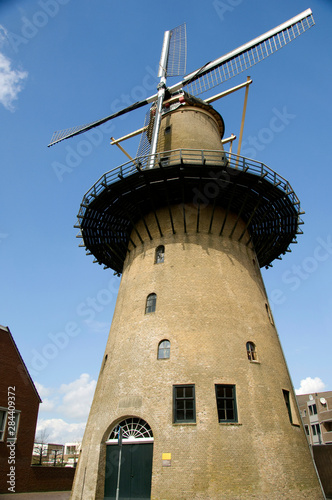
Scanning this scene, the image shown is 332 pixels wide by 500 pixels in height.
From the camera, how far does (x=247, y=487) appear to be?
14.1 metres

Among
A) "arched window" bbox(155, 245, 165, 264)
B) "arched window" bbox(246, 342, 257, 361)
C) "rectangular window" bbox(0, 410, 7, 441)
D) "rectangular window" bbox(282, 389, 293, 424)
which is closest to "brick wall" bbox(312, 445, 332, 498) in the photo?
"rectangular window" bbox(282, 389, 293, 424)

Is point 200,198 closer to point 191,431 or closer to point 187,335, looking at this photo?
point 187,335

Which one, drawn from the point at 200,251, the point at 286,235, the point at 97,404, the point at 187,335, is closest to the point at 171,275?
the point at 200,251

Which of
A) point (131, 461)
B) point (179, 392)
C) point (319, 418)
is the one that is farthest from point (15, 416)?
point (319, 418)

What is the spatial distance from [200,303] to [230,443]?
6310mm

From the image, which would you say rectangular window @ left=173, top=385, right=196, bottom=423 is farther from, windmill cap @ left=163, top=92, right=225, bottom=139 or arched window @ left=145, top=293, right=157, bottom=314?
windmill cap @ left=163, top=92, right=225, bottom=139

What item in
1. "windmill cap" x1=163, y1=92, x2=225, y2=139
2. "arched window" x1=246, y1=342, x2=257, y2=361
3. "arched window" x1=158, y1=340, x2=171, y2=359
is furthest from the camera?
"windmill cap" x1=163, y1=92, x2=225, y2=139

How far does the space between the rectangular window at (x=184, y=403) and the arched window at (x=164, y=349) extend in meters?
1.59

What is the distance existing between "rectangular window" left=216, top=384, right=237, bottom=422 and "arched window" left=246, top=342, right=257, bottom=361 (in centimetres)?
202

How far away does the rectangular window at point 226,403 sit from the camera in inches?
616

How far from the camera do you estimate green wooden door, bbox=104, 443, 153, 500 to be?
1511 cm

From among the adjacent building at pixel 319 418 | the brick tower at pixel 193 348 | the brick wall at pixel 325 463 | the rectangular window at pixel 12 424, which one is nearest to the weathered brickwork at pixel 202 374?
the brick tower at pixel 193 348

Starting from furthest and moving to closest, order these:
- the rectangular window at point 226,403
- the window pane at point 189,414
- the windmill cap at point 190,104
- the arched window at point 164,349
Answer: the windmill cap at point 190,104, the arched window at point 164,349, the rectangular window at point 226,403, the window pane at point 189,414

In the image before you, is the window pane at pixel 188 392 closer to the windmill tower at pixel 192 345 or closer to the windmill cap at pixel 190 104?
the windmill tower at pixel 192 345
